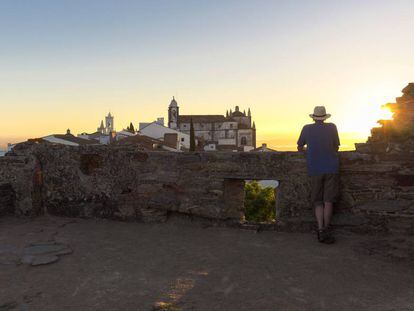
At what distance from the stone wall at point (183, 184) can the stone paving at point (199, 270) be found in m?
0.35

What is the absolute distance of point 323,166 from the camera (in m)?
4.91

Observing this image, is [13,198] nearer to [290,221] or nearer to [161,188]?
[161,188]

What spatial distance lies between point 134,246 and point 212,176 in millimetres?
1607

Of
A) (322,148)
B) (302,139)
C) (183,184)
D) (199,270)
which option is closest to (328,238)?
(322,148)

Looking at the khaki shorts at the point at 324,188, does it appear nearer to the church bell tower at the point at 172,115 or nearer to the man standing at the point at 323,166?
the man standing at the point at 323,166

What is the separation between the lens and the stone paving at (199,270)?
302 cm

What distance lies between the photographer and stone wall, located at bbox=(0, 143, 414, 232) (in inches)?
191

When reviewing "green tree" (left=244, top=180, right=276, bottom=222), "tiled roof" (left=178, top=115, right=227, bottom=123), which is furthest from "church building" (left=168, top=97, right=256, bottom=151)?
"green tree" (left=244, top=180, right=276, bottom=222)

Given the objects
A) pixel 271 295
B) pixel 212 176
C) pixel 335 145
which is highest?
pixel 335 145

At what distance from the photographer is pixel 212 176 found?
5613 millimetres

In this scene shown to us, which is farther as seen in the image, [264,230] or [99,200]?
[99,200]

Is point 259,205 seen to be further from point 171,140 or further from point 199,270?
point 171,140

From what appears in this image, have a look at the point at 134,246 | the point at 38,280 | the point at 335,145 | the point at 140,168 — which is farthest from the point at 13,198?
the point at 335,145

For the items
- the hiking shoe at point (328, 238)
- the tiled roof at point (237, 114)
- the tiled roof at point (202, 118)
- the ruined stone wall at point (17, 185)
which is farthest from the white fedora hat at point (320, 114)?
the tiled roof at point (237, 114)
